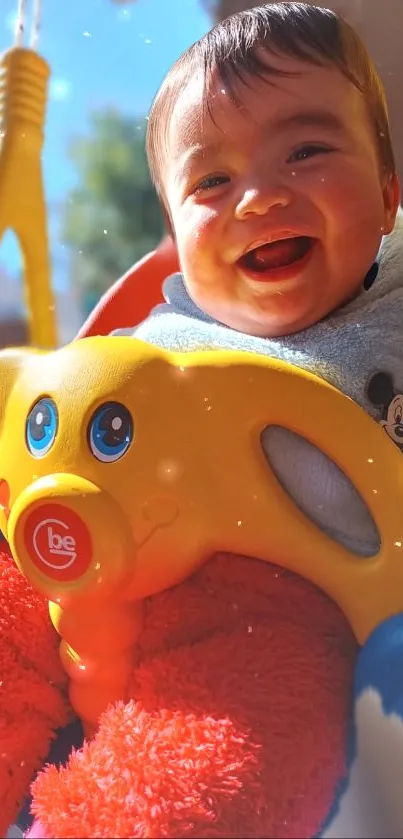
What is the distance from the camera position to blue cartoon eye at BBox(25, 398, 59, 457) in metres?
0.42

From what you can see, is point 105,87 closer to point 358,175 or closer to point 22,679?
point 358,175

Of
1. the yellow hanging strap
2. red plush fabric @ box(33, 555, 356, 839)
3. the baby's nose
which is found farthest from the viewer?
the yellow hanging strap

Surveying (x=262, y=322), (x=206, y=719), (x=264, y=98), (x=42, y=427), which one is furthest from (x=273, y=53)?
(x=206, y=719)

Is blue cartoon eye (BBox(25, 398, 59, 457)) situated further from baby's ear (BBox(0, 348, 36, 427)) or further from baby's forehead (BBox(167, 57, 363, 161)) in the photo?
baby's forehead (BBox(167, 57, 363, 161))

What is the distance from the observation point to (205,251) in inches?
19.3

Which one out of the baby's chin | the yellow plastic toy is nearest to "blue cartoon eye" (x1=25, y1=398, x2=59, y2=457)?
the yellow plastic toy

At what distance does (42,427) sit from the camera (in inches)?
16.6

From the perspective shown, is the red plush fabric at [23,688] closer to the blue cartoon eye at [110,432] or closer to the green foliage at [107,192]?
the blue cartoon eye at [110,432]

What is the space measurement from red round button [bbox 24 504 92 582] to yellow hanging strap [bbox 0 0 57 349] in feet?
0.72

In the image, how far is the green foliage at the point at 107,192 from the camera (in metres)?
0.60

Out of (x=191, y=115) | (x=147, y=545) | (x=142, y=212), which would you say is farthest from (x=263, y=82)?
(x=147, y=545)

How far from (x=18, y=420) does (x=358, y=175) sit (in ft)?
0.80

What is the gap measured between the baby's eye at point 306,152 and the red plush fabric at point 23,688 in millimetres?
287

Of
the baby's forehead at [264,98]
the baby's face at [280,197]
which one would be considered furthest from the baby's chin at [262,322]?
the baby's forehead at [264,98]
